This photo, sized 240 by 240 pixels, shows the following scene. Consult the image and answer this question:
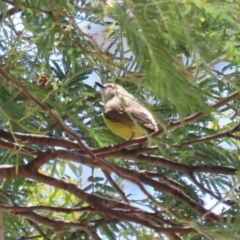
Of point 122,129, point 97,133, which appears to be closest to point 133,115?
point 97,133

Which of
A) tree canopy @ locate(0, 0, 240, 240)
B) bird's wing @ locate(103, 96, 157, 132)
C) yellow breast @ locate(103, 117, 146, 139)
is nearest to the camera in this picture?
tree canopy @ locate(0, 0, 240, 240)

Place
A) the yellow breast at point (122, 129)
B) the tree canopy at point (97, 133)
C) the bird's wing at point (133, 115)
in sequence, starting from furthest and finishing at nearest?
the yellow breast at point (122, 129) → the bird's wing at point (133, 115) → the tree canopy at point (97, 133)

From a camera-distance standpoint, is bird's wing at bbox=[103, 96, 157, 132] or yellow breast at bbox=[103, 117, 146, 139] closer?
bird's wing at bbox=[103, 96, 157, 132]

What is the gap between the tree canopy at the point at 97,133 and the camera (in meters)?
1.12

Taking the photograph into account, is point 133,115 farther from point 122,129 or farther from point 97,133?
point 122,129

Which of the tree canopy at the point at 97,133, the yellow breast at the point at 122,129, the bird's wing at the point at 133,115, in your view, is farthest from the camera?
the yellow breast at the point at 122,129

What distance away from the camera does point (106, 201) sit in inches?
68.9

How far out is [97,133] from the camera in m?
1.81

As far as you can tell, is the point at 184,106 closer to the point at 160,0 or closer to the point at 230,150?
the point at 160,0

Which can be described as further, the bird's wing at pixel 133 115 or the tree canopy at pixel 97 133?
the bird's wing at pixel 133 115

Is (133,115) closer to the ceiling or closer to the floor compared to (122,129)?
closer to the floor

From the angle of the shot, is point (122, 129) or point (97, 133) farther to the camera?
point (122, 129)

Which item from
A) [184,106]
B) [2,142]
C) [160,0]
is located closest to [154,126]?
[2,142]

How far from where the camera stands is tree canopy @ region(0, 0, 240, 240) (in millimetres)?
1119
